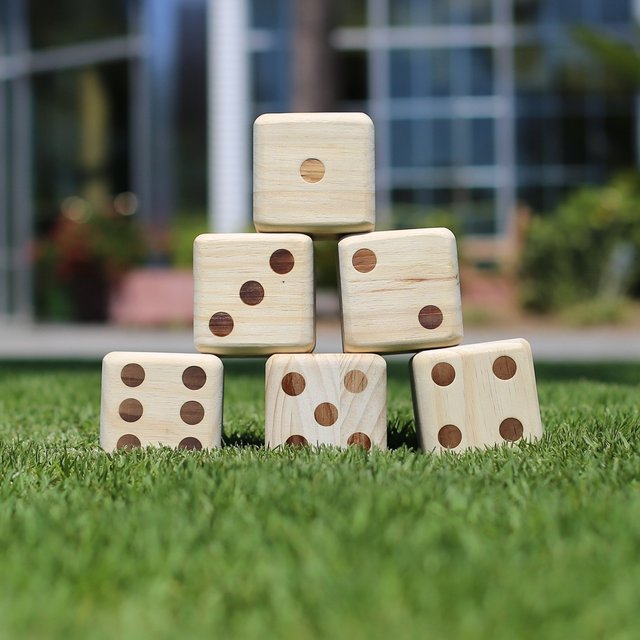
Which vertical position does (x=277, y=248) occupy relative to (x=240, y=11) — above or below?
below

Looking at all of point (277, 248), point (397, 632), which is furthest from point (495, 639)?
point (277, 248)

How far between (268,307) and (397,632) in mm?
2261

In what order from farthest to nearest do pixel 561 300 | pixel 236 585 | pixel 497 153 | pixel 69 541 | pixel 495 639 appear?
1. pixel 497 153
2. pixel 561 300
3. pixel 69 541
4. pixel 236 585
5. pixel 495 639

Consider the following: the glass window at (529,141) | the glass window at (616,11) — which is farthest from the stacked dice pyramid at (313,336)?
the glass window at (616,11)

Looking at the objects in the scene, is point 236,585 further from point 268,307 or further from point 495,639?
point 268,307

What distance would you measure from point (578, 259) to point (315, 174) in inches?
448

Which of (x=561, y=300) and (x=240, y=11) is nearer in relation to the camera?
(x=561, y=300)

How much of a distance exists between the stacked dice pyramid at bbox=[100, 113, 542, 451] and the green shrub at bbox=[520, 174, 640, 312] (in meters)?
11.1

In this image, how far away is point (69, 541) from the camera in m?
2.72

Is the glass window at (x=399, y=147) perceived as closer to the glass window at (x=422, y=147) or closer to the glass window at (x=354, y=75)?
the glass window at (x=422, y=147)

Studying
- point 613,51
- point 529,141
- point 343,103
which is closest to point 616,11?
point 613,51

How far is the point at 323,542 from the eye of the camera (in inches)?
102

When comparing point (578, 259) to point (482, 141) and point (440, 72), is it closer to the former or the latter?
point (482, 141)

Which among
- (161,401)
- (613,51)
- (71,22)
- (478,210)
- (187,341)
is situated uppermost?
(71,22)
